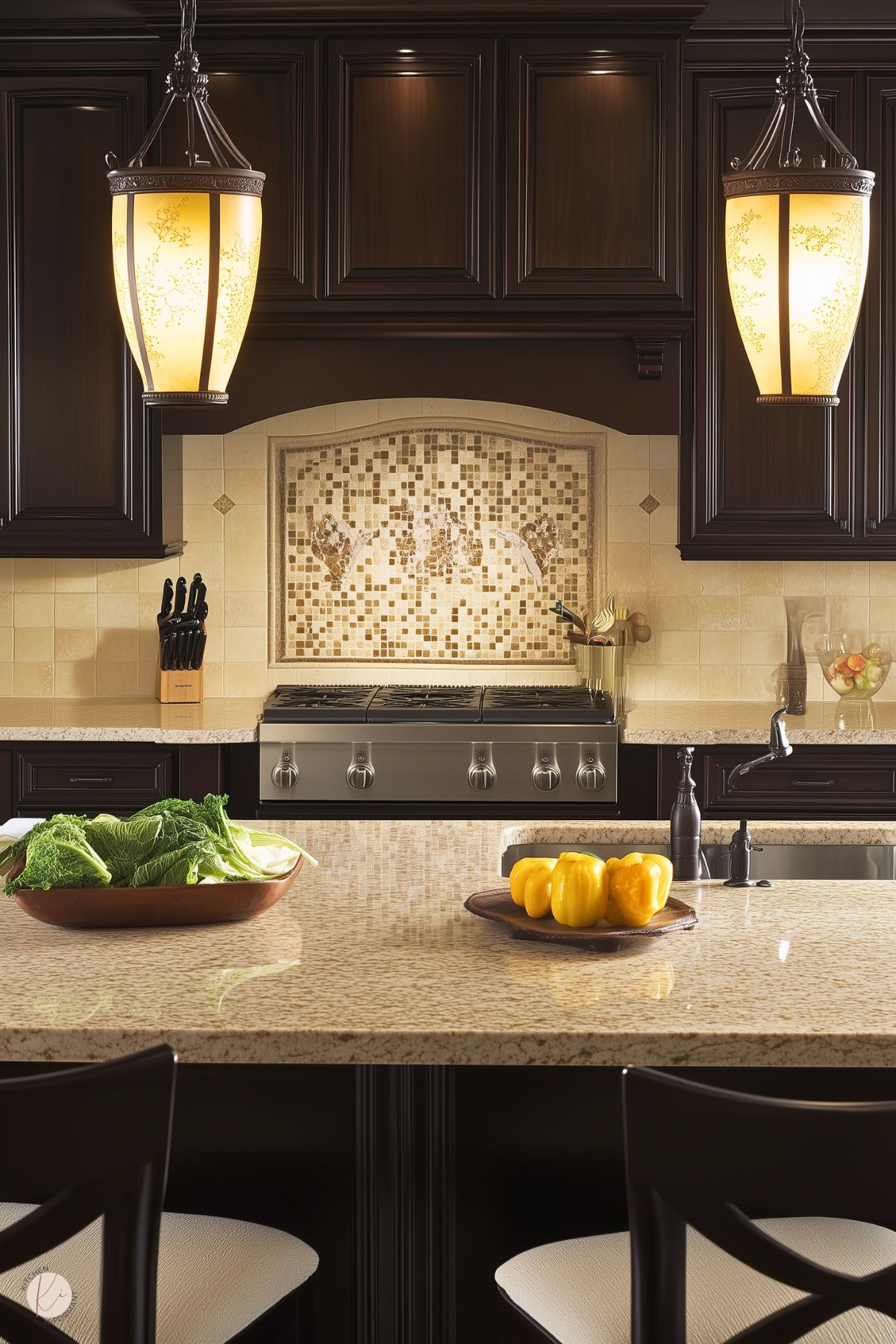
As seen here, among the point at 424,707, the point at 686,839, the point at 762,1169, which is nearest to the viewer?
the point at 762,1169

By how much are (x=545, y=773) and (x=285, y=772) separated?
0.69 metres

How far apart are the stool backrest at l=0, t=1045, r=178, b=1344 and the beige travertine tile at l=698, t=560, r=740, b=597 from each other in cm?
332

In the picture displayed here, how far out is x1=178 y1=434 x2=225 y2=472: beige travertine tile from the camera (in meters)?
4.22

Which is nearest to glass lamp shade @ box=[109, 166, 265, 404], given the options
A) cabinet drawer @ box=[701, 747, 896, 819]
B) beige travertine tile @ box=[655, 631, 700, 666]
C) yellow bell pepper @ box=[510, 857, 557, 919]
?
yellow bell pepper @ box=[510, 857, 557, 919]

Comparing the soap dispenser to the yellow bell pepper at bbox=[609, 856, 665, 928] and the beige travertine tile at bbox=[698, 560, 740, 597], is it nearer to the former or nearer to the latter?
the yellow bell pepper at bbox=[609, 856, 665, 928]

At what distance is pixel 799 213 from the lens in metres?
A: 1.88

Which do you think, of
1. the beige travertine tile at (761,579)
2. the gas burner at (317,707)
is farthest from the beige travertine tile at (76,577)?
the beige travertine tile at (761,579)

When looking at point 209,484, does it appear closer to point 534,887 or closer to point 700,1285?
point 534,887

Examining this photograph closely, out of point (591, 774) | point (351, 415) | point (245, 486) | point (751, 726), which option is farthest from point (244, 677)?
point (751, 726)

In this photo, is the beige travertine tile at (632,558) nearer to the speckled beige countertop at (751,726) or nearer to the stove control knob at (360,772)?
the speckled beige countertop at (751,726)

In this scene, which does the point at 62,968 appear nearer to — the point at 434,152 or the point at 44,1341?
the point at 44,1341

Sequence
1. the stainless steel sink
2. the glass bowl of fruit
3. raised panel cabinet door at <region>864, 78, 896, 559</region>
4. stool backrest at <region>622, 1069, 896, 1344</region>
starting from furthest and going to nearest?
the glass bowl of fruit < raised panel cabinet door at <region>864, 78, 896, 559</region> < the stainless steel sink < stool backrest at <region>622, 1069, 896, 1344</region>

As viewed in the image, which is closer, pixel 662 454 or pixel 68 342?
pixel 68 342

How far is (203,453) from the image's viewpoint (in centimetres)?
423
